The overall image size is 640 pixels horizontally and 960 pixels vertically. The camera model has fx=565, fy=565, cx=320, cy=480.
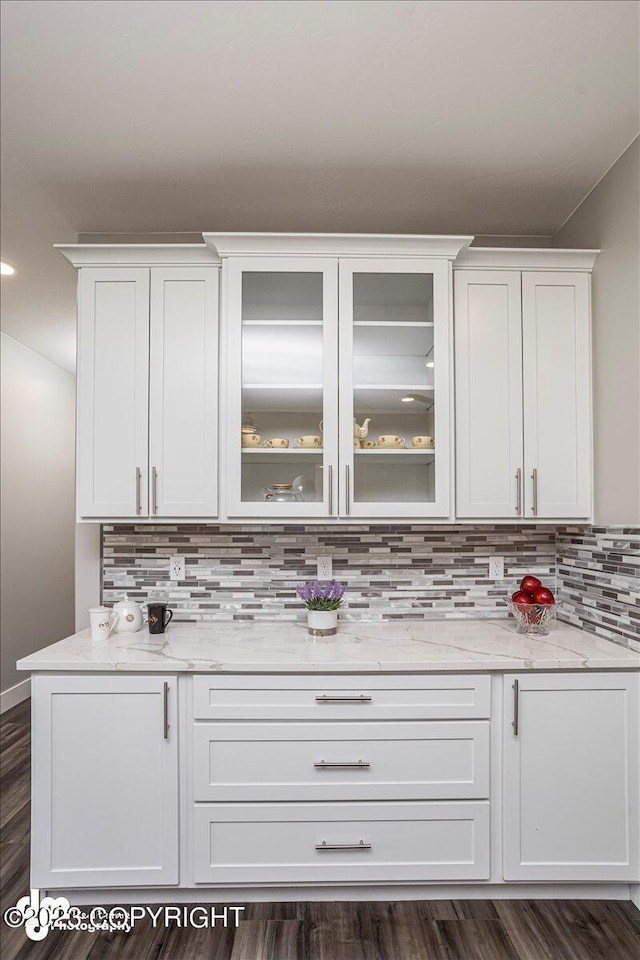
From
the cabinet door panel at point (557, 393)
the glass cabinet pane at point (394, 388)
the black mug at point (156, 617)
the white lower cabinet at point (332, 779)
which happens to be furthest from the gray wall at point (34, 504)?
the cabinet door panel at point (557, 393)

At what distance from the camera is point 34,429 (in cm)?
470

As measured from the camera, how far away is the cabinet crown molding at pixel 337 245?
7.27 ft

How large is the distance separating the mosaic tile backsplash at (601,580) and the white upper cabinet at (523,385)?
166 millimetres

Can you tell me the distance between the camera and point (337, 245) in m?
2.25

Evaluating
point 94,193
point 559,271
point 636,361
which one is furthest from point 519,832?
point 94,193

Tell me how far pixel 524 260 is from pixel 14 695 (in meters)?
4.33

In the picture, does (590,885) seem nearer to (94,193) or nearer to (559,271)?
(559,271)

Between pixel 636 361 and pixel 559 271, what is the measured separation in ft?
1.81

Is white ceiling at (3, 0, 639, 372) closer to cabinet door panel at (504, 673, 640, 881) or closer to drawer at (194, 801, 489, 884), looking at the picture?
cabinet door panel at (504, 673, 640, 881)

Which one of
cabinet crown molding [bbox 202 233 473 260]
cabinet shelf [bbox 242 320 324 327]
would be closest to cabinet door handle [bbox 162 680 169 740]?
cabinet shelf [bbox 242 320 324 327]

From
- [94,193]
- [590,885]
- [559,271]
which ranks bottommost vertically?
[590,885]

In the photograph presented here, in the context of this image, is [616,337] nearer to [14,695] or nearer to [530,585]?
[530,585]

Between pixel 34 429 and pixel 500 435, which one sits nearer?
pixel 500 435

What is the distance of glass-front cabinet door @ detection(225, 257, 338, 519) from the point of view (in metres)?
2.25
